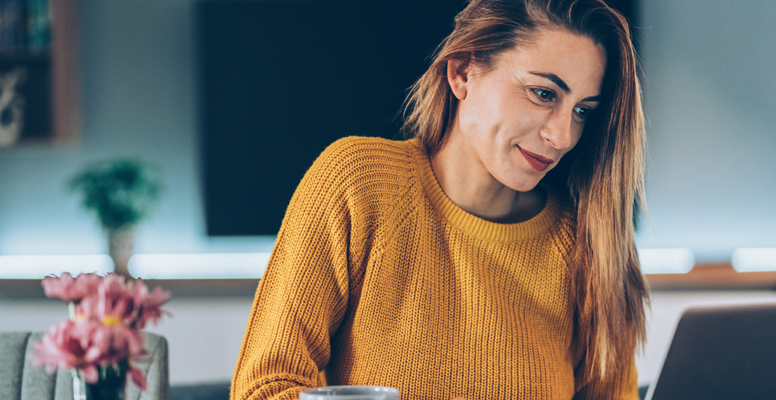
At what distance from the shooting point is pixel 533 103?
0.90m

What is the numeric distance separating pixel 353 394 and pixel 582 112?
62 cm

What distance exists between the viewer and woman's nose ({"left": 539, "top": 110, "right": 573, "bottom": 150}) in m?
0.90

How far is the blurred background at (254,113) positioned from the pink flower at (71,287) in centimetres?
200

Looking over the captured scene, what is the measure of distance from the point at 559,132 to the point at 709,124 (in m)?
2.06

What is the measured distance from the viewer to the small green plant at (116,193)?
2354mm

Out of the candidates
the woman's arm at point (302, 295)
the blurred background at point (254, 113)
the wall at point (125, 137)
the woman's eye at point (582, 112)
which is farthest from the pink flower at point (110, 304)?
the wall at point (125, 137)

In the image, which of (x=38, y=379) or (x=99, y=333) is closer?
(x=99, y=333)

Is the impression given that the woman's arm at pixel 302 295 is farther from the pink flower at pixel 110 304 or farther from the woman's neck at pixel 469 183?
the pink flower at pixel 110 304

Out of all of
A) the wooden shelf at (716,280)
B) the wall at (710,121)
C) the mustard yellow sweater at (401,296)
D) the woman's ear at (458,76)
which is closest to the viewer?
the mustard yellow sweater at (401,296)

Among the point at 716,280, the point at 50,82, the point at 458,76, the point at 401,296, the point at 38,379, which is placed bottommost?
the point at 716,280

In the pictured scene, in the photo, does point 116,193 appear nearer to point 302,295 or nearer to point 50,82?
point 50,82

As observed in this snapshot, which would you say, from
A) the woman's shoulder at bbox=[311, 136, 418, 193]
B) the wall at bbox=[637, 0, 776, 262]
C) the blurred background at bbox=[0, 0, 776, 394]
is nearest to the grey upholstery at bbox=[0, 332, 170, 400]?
the woman's shoulder at bbox=[311, 136, 418, 193]

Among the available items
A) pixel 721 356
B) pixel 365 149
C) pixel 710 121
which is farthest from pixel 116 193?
pixel 710 121

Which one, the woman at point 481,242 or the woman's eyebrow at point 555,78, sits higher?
the woman's eyebrow at point 555,78
